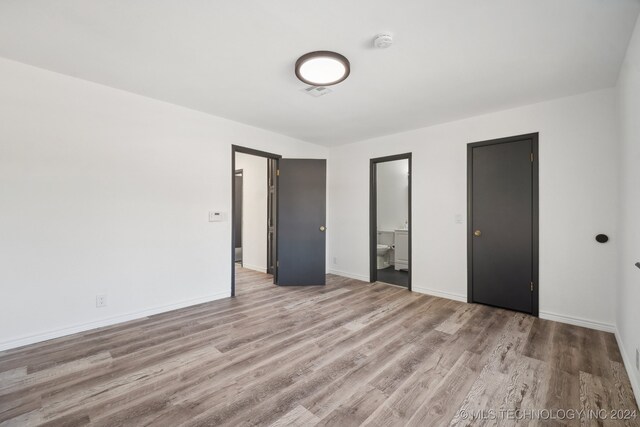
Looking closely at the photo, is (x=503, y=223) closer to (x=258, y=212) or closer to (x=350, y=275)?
(x=350, y=275)

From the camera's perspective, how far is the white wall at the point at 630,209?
185 cm

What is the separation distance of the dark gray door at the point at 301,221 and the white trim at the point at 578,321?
9.73 feet

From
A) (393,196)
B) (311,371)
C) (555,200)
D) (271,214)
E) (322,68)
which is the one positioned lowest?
(311,371)

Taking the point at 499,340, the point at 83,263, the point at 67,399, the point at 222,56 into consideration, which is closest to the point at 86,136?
the point at 83,263

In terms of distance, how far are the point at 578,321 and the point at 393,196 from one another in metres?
3.85

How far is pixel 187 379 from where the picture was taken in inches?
78.6

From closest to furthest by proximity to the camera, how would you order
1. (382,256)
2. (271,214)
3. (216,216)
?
1. (216,216)
2. (271,214)
3. (382,256)

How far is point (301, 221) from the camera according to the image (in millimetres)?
4664

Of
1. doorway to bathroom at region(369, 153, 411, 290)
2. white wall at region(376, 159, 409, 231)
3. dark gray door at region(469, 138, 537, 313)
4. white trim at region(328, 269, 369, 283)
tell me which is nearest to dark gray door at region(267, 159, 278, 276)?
white trim at region(328, 269, 369, 283)

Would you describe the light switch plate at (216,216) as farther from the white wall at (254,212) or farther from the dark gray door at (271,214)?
the white wall at (254,212)

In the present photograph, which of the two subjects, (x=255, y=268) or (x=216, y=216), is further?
(x=255, y=268)

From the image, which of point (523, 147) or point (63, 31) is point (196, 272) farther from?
point (523, 147)

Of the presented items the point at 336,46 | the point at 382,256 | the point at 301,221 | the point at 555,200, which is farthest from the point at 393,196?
the point at 336,46

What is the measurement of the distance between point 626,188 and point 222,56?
11.5 ft
